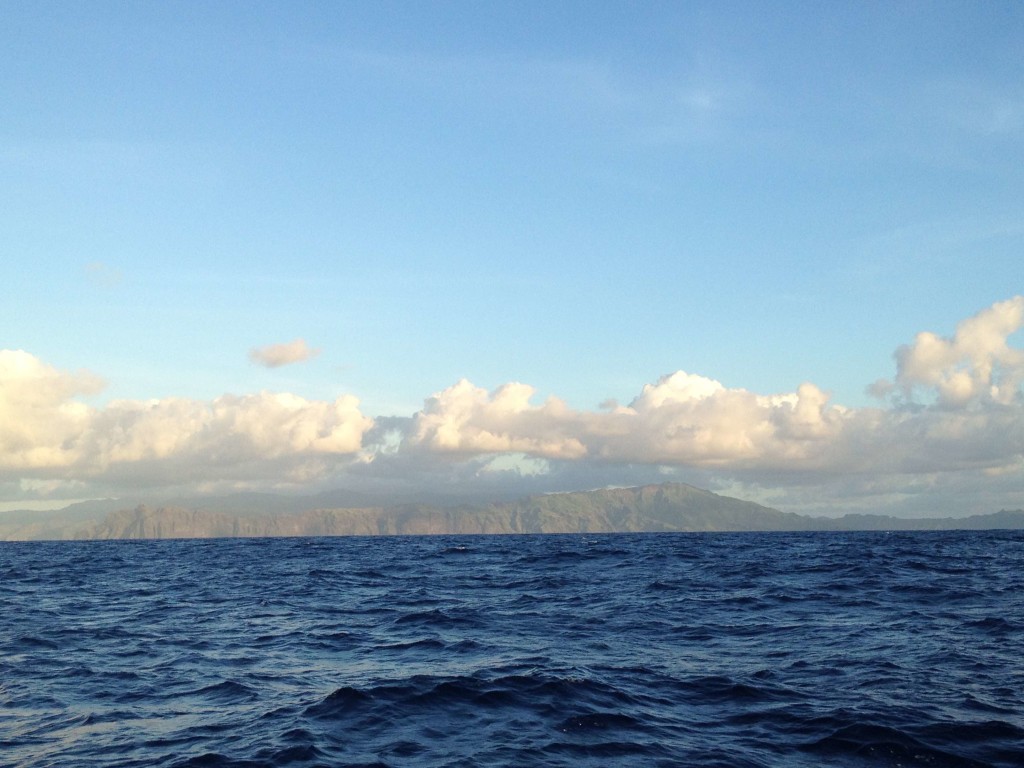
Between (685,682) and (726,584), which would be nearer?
(685,682)

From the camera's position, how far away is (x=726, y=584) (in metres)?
43.2

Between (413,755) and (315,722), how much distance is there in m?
3.25

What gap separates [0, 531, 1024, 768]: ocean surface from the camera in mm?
15469

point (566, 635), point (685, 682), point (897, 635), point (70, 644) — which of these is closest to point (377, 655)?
point (566, 635)

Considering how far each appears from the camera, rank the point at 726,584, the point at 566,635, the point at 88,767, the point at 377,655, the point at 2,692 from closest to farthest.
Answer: the point at 88,767
the point at 2,692
the point at 377,655
the point at 566,635
the point at 726,584

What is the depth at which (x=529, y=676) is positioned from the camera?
21.0 metres

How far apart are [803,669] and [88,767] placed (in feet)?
57.0

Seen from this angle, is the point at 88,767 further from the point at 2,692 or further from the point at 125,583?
the point at 125,583

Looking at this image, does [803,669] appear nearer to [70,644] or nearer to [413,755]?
[413,755]

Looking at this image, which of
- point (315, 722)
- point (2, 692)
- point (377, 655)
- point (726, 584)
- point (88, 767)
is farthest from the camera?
point (726, 584)

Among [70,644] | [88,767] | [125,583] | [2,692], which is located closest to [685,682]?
[88,767]

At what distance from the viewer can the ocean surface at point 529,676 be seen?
15469mm

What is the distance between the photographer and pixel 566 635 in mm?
27719


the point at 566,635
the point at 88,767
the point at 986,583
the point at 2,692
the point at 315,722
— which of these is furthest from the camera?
the point at 986,583
